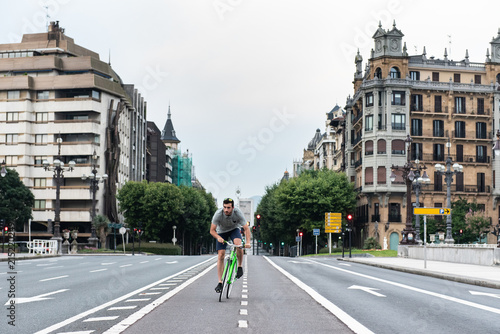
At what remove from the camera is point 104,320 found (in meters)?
8.39

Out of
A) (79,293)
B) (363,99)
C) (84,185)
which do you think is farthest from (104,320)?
(84,185)

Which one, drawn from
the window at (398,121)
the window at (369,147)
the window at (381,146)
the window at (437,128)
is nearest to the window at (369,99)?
the window at (398,121)

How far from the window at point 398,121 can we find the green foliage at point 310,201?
326 inches

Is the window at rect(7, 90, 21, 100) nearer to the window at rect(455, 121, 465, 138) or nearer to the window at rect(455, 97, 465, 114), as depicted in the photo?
the window at rect(455, 97, 465, 114)

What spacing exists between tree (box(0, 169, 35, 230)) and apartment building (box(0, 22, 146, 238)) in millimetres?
5188

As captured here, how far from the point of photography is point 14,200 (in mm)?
75188

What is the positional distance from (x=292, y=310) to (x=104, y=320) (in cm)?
286

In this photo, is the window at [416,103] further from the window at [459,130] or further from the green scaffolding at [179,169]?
the green scaffolding at [179,169]

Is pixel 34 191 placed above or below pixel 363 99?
below

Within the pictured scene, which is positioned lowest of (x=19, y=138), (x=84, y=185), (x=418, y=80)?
(x=84, y=185)

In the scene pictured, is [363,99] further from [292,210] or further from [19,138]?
[19,138]

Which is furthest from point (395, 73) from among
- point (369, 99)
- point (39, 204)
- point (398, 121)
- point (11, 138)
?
point (11, 138)

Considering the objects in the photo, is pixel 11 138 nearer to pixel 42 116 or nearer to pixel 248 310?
pixel 42 116

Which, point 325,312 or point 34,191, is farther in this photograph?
point 34,191
